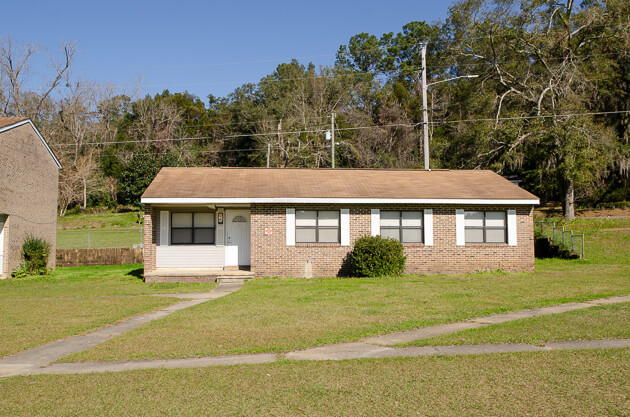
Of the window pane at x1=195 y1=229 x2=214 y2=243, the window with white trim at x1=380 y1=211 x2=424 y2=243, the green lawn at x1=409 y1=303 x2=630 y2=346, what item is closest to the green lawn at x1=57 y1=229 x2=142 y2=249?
the window pane at x1=195 y1=229 x2=214 y2=243

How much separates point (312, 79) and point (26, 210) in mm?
35193

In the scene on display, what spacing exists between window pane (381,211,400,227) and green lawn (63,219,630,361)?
216 centimetres

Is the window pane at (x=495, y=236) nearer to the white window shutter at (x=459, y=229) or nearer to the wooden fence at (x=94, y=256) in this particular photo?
the white window shutter at (x=459, y=229)

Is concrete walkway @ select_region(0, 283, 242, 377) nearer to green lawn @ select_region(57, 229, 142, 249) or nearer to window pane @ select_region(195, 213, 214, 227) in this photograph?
window pane @ select_region(195, 213, 214, 227)

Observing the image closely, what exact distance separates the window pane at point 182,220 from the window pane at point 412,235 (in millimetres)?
7687

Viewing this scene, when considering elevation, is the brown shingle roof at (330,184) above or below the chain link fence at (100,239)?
above

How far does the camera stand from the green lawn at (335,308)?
26.2 ft

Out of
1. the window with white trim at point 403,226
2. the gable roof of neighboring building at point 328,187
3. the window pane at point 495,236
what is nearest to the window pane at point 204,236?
the gable roof of neighboring building at point 328,187

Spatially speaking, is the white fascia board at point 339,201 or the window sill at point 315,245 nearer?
the white fascia board at point 339,201

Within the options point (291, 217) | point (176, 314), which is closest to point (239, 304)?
point (176, 314)

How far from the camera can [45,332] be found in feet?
30.1

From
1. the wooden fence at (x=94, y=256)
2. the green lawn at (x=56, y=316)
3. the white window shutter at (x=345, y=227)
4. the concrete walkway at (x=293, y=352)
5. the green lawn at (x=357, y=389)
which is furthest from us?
the wooden fence at (x=94, y=256)

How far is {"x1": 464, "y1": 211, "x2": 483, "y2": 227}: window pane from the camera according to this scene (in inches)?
726

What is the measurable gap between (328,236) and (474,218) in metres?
5.19
